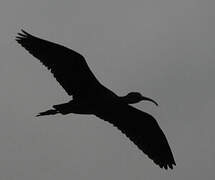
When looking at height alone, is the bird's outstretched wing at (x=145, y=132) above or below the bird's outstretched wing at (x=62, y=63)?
below

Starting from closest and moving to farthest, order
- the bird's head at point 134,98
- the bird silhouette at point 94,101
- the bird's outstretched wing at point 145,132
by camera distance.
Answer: the bird silhouette at point 94,101 → the bird's head at point 134,98 → the bird's outstretched wing at point 145,132

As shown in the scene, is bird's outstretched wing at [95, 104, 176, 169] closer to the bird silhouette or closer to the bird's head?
the bird silhouette

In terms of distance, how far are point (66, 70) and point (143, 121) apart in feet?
9.30

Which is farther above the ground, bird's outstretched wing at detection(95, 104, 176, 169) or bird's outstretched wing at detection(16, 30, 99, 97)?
bird's outstretched wing at detection(16, 30, 99, 97)

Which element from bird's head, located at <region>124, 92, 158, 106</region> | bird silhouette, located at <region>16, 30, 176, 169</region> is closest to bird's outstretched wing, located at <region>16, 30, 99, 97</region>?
bird silhouette, located at <region>16, 30, 176, 169</region>

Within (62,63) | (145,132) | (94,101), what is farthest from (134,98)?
(62,63)

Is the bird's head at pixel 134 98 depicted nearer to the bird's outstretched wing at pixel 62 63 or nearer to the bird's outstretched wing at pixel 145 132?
the bird's outstretched wing at pixel 145 132

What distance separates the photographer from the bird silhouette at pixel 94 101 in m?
19.9

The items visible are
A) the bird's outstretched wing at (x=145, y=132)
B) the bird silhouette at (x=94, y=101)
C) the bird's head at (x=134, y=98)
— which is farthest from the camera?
the bird's outstretched wing at (x=145, y=132)

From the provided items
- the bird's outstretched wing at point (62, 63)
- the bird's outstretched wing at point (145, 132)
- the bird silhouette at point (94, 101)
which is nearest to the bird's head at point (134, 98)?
the bird silhouette at point (94, 101)

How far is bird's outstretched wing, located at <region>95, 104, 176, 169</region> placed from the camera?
2106cm

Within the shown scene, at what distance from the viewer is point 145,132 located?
70.3 feet

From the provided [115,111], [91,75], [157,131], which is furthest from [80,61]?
[157,131]

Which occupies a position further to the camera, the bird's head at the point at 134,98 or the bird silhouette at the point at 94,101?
the bird's head at the point at 134,98
